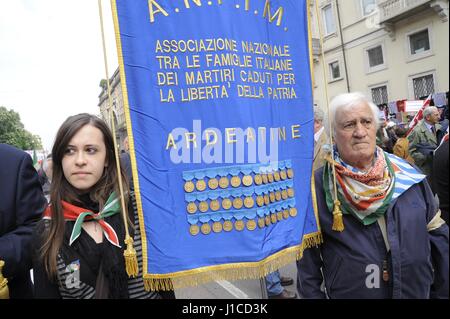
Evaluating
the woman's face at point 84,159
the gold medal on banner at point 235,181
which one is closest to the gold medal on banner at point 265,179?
the gold medal on banner at point 235,181

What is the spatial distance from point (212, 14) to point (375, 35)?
986cm

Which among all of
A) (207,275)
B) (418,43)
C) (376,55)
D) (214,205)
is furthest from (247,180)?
(376,55)

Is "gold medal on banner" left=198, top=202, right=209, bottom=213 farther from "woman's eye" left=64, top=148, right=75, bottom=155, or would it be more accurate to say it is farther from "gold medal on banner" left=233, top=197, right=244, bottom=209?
"woman's eye" left=64, top=148, right=75, bottom=155

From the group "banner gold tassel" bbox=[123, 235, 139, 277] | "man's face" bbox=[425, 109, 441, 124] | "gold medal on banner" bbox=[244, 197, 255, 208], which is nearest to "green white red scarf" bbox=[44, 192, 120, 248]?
"banner gold tassel" bbox=[123, 235, 139, 277]

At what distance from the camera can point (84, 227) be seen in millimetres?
1364

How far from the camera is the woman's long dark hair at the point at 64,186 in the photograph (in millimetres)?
1307

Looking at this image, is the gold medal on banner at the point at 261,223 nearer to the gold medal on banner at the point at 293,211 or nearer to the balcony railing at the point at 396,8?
the gold medal on banner at the point at 293,211

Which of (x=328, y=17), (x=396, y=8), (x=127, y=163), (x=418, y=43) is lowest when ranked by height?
(x=127, y=163)

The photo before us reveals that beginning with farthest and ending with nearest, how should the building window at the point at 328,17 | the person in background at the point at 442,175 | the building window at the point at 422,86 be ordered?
the building window at the point at 422,86
the building window at the point at 328,17
the person in background at the point at 442,175

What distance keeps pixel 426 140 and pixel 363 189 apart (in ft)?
12.2

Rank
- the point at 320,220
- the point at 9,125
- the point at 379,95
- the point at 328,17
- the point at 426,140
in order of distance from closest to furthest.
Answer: the point at 320,220 → the point at 328,17 → the point at 426,140 → the point at 379,95 → the point at 9,125

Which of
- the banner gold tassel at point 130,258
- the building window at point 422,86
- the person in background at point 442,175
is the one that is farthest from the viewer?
the building window at point 422,86

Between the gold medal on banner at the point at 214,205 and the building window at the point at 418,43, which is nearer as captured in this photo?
the gold medal on banner at the point at 214,205

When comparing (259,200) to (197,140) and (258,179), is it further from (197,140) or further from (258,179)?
(197,140)
